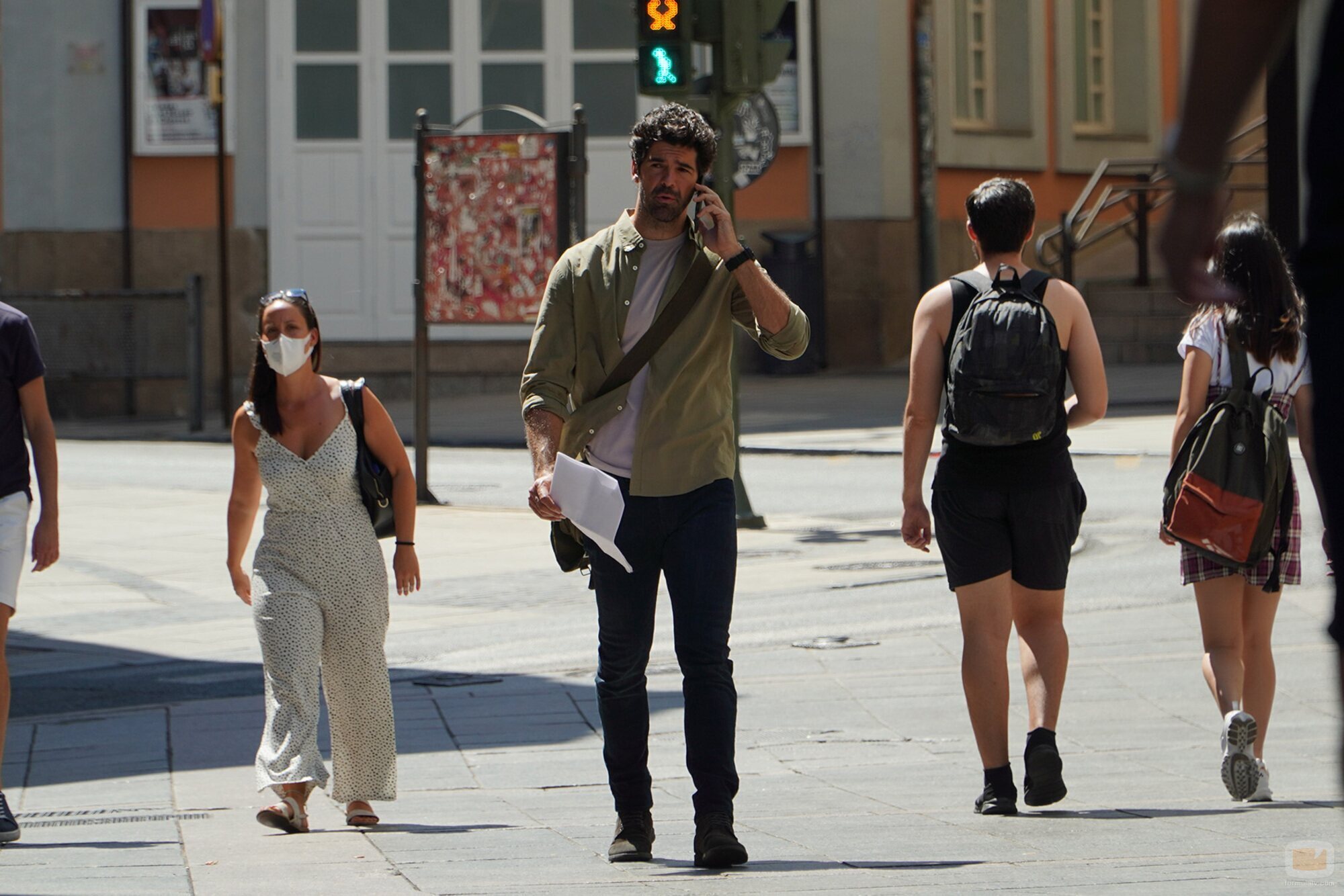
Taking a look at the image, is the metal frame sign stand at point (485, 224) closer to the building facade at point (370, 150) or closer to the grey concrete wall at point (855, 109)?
the building facade at point (370, 150)

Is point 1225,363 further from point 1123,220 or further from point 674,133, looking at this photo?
point 1123,220

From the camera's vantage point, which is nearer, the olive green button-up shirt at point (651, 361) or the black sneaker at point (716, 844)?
the black sneaker at point (716, 844)

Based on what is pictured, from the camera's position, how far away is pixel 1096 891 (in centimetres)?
453

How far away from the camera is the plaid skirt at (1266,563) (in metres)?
6.14

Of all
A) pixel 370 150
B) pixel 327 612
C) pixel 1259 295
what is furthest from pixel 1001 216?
pixel 370 150

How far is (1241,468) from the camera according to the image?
6043 mm

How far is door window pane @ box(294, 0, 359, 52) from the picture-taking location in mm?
27547

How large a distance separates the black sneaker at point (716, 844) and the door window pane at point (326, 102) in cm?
2356

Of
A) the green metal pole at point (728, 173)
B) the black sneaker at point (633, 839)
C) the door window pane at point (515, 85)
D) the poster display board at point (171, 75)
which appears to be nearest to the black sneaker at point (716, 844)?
the black sneaker at point (633, 839)

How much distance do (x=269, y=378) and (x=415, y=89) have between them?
21.9 metres

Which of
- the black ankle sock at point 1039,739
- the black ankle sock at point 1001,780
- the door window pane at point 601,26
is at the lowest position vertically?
the black ankle sock at point 1001,780

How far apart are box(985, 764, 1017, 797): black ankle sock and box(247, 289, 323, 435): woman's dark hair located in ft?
7.26

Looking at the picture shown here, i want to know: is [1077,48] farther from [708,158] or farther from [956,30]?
[708,158]

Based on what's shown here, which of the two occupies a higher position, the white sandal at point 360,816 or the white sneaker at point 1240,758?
the white sneaker at point 1240,758
